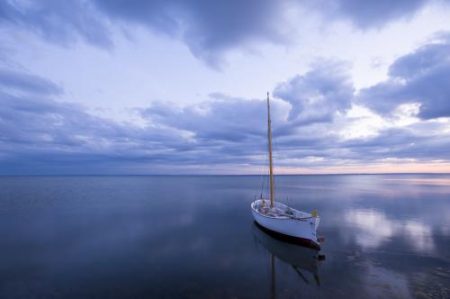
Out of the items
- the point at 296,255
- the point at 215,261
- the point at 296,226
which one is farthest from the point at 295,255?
the point at 215,261

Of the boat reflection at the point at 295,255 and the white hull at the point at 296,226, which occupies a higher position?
the white hull at the point at 296,226

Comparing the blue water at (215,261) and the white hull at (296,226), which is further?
the white hull at (296,226)

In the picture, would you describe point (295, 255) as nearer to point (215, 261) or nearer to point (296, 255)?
point (296, 255)

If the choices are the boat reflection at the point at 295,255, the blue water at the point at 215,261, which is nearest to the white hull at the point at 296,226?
the boat reflection at the point at 295,255

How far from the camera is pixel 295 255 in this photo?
22.4 metres

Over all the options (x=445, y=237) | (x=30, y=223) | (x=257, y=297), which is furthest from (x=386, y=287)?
(x=30, y=223)

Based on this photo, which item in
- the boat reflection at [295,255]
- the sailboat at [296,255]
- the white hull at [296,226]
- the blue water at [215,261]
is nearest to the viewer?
the blue water at [215,261]

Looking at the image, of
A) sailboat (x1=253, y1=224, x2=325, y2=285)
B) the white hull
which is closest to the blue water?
sailboat (x1=253, y1=224, x2=325, y2=285)

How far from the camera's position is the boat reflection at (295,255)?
60.2 ft

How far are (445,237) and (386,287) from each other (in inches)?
748

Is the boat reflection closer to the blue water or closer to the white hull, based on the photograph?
the blue water

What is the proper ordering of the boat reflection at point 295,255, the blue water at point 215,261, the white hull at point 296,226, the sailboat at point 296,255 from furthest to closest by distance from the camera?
the white hull at point 296,226
the sailboat at point 296,255
the boat reflection at point 295,255
the blue water at point 215,261

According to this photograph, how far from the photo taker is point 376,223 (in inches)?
1409

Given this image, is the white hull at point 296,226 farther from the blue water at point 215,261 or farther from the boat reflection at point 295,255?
the blue water at point 215,261
